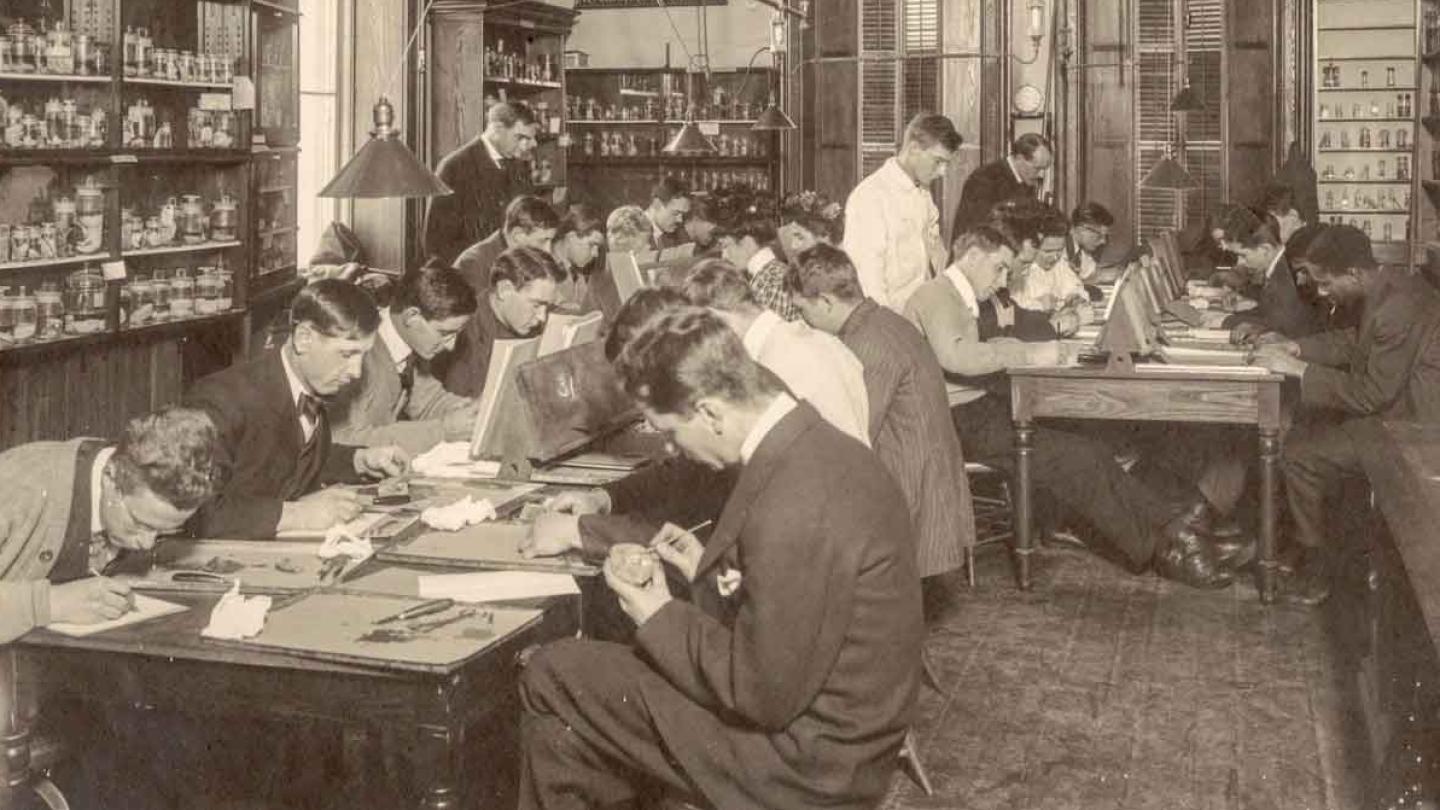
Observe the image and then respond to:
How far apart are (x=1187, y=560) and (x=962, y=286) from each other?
4.45ft

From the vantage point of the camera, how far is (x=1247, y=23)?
12789 mm

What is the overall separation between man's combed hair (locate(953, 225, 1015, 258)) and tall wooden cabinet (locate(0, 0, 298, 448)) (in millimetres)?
3439

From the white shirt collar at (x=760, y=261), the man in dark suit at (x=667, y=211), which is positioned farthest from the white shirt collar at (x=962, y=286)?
the man in dark suit at (x=667, y=211)

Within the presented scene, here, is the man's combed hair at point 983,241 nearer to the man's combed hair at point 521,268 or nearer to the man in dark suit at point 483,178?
the man's combed hair at point 521,268

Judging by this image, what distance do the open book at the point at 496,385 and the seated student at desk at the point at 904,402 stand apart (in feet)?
3.22

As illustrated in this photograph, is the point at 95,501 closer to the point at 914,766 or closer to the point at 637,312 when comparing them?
the point at 637,312

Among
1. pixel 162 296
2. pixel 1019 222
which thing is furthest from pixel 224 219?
pixel 1019 222

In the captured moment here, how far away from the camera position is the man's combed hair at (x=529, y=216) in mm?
6527

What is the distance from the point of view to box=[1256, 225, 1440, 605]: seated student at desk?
551 centimetres

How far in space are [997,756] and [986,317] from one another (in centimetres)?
294

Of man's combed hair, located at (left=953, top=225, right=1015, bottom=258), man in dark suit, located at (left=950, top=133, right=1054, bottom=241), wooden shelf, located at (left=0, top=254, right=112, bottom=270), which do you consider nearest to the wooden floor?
man's combed hair, located at (left=953, top=225, right=1015, bottom=258)

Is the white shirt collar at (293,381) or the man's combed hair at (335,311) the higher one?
the man's combed hair at (335,311)

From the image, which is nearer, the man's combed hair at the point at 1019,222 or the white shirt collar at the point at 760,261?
the white shirt collar at the point at 760,261

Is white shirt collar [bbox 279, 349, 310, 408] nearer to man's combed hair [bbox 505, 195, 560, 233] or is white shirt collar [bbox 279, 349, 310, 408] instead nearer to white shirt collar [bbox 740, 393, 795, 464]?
white shirt collar [bbox 740, 393, 795, 464]
